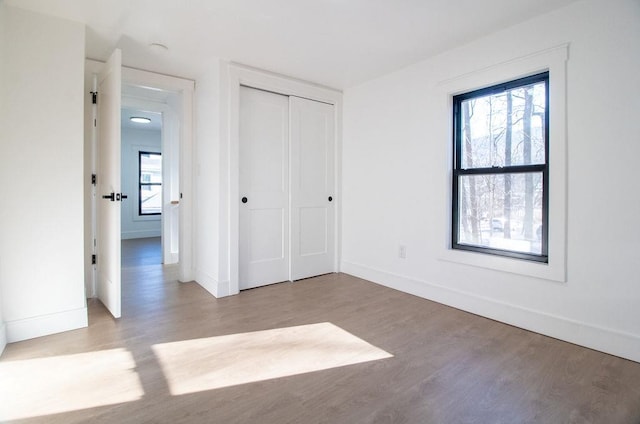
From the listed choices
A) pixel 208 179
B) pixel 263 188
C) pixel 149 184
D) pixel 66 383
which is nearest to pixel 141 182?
pixel 149 184

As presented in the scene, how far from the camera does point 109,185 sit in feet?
9.07

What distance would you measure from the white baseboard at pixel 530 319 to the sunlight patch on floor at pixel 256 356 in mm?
1146

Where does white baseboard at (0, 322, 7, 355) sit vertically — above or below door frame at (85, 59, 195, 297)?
below

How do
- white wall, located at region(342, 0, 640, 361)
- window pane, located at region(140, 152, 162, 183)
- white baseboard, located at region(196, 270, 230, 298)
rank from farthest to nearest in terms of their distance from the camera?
window pane, located at region(140, 152, 162, 183) < white baseboard, located at region(196, 270, 230, 298) < white wall, located at region(342, 0, 640, 361)

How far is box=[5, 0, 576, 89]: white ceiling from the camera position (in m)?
2.28

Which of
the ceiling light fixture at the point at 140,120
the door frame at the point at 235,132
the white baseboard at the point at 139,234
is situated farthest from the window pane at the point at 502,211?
the white baseboard at the point at 139,234

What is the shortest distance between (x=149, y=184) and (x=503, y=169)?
7.45 metres

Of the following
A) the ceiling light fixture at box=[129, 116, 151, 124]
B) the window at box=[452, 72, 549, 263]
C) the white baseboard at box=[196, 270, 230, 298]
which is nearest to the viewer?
the window at box=[452, 72, 549, 263]

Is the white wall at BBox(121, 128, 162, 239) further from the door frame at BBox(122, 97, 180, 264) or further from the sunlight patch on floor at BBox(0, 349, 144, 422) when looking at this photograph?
the sunlight patch on floor at BBox(0, 349, 144, 422)

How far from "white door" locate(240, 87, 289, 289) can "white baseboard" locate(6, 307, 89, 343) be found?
1397 millimetres

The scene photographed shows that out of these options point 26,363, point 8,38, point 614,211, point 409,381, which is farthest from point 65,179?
point 614,211

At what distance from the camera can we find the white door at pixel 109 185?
8.51 ft

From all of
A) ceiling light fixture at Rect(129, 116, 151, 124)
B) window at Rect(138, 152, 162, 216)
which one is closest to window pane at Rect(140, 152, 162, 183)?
window at Rect(138, 152, 162, 216)

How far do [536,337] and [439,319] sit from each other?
662mm
